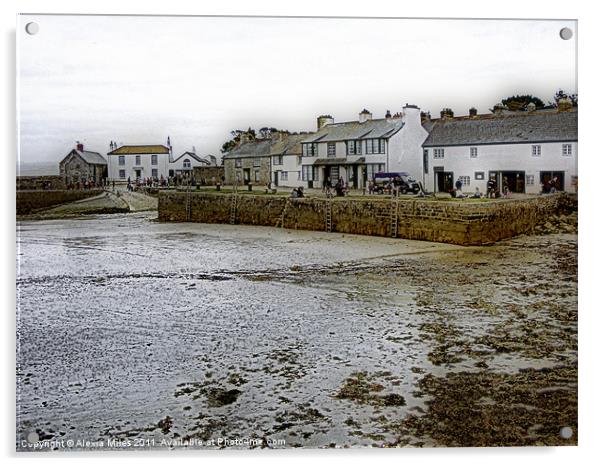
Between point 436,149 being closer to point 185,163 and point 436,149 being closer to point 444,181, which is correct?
point 444,181

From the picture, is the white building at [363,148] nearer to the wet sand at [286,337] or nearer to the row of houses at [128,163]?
the wet sand at [286,337]

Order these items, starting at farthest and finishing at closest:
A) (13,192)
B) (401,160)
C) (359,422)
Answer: (401,160) < (13,192) < (359,422)

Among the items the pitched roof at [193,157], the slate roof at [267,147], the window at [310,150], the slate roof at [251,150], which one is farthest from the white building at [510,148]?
the pitched roof at [193,157]

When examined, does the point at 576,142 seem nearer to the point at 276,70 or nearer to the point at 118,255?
the point at 276,70

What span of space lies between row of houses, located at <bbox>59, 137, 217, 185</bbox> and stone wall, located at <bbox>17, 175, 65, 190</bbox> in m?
0.04

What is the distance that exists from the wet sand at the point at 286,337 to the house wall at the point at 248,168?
11.3 inches

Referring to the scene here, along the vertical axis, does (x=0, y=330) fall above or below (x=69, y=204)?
below

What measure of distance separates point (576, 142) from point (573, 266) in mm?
666

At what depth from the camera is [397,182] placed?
4215 mm

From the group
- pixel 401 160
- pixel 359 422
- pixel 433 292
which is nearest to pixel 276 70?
pixel 401 160

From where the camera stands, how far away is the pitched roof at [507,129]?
404cm

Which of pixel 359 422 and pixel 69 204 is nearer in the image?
pixel 359 422

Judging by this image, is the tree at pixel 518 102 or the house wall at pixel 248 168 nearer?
the tree at pixel 518 102

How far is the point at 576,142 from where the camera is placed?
13.2 feet
